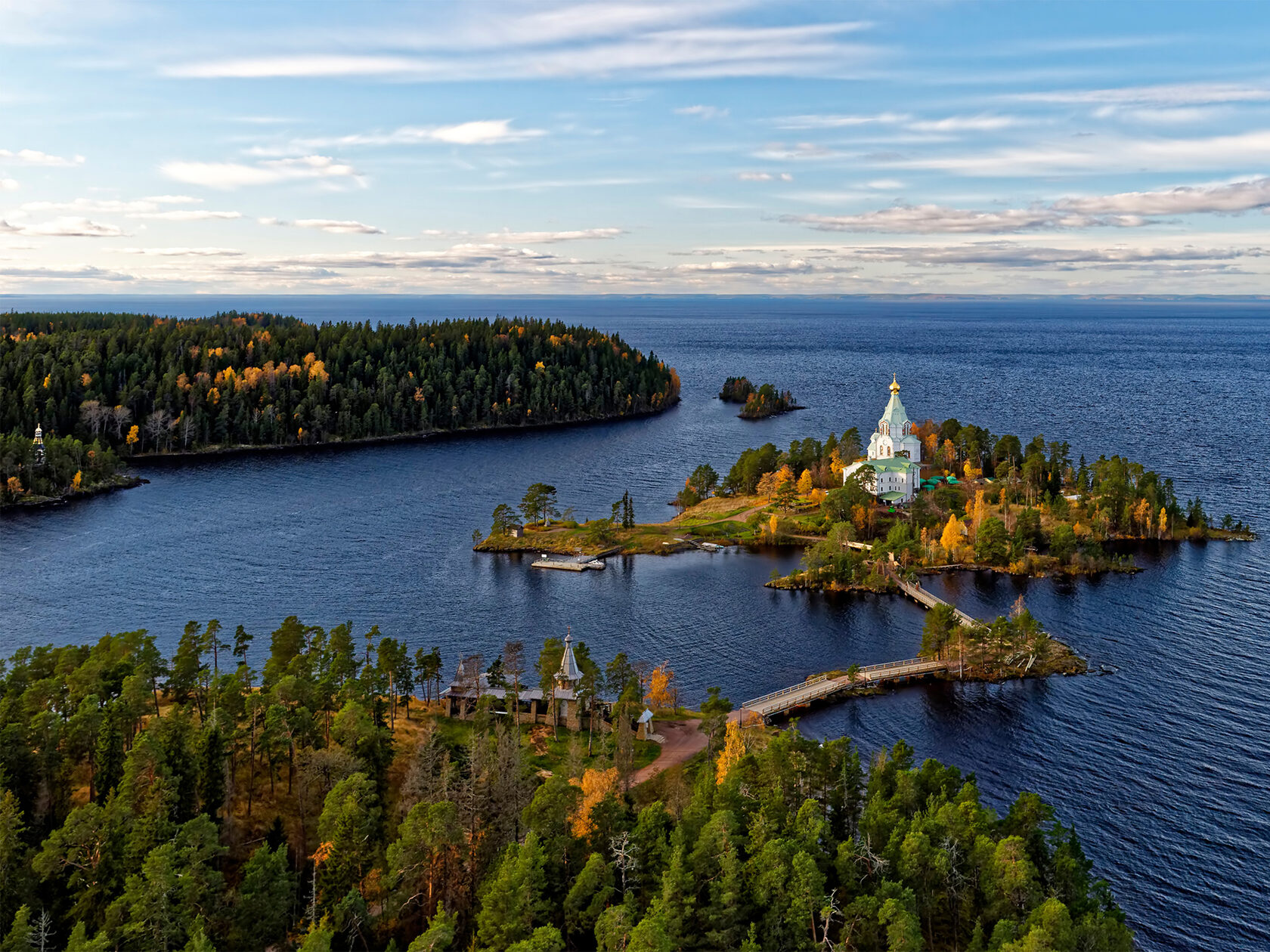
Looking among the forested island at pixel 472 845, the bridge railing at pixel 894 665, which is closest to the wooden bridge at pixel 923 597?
the bridge railing at pixel 894 665

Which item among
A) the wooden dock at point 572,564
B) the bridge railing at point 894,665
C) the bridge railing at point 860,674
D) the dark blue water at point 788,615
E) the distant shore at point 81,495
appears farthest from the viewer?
the distant shore at point 81,495

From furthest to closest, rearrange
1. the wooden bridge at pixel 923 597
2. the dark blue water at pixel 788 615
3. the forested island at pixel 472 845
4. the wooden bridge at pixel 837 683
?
1. the wooden bridge at pixel 923 597
2. the wooden bridge at pixel 837 683
3. the dark blue water at pixel 788 615
4. the forested island at pixel 472 845

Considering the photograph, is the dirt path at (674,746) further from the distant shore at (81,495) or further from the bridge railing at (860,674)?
the distant shore at (81,495)

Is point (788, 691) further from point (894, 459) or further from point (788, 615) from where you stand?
point (894, 459)

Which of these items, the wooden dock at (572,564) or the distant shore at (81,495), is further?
the distant shore at (81,495)

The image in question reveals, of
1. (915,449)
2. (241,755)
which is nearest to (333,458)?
(915,449)

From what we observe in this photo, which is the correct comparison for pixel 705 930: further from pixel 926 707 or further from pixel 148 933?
pixel 926 707
